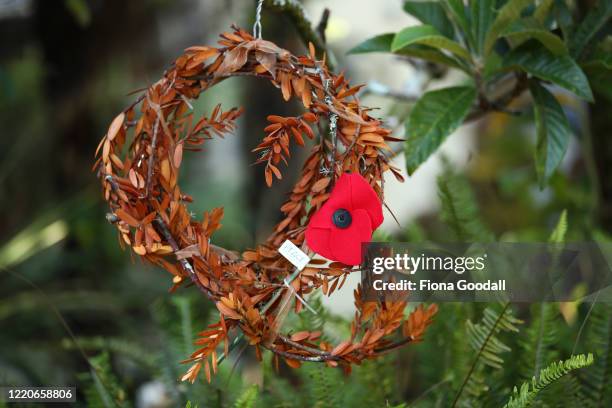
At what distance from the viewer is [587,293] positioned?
0.82 m

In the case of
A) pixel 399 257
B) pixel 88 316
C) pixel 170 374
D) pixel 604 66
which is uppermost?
pixel 604 66

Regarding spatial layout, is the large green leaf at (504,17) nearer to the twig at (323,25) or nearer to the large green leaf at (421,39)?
the large green leaf at (421,39)

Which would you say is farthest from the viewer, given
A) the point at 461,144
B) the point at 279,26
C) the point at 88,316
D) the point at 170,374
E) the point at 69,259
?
the point at 461,144

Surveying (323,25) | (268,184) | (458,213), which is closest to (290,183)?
(458,213)

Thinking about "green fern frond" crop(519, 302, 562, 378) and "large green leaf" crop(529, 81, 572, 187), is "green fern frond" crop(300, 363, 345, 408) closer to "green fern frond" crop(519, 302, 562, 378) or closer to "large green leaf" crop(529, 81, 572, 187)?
"green fern frond" crop(519, 302, 562, 378)

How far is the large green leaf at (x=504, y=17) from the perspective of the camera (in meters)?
0.85

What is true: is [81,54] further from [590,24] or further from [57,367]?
[590,24]

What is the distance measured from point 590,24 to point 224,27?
8.84ft

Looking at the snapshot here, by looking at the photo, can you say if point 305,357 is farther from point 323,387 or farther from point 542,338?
point 542,338

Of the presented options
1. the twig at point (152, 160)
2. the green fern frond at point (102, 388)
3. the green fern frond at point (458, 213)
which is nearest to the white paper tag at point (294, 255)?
the twig at point (152, 160)

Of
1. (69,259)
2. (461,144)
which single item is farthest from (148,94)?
(461,144)

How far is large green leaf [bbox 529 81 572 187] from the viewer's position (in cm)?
90

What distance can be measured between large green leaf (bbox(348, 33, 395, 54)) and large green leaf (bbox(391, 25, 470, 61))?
0.33 feet

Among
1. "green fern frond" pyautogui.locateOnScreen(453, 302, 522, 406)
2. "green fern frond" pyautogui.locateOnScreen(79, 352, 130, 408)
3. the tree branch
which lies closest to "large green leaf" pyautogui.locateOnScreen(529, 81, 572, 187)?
"green fern frond" pyautogui.locateOnScreen(453, 302, 522, 406)
